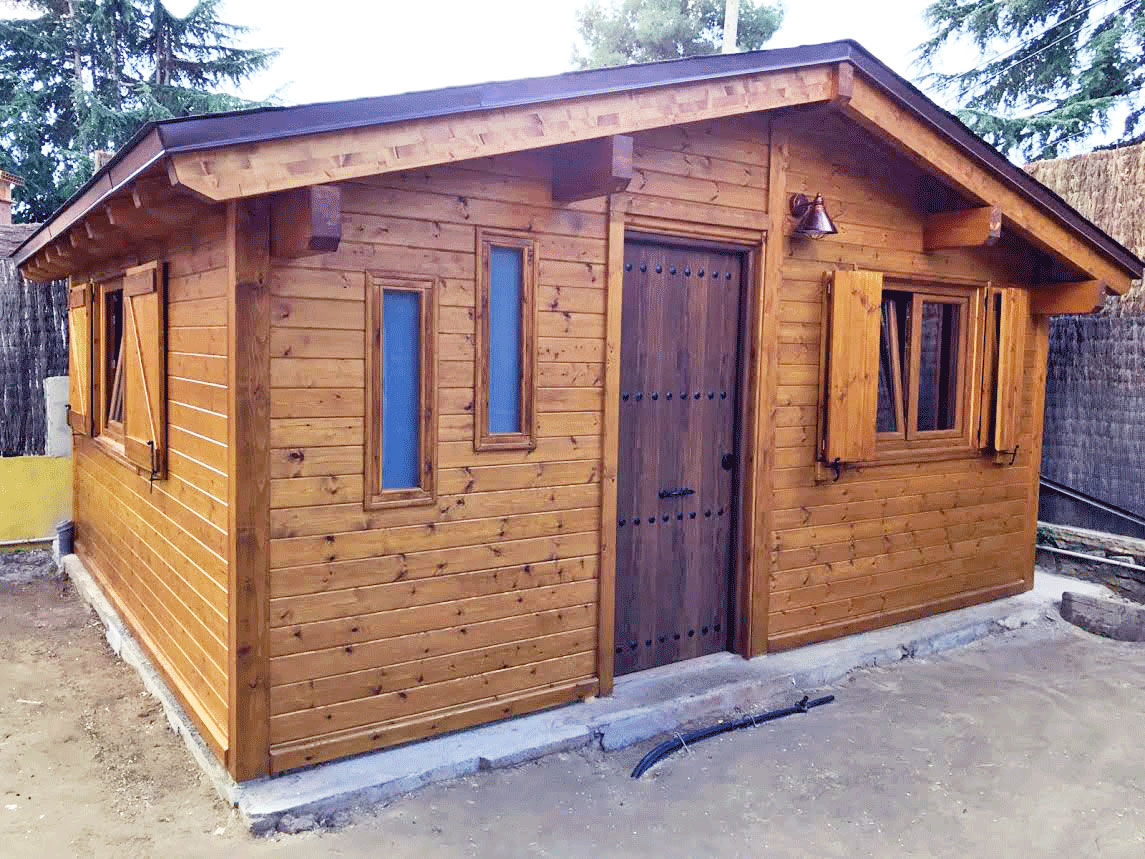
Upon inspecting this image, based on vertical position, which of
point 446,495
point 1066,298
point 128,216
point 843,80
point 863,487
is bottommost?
point 863,487

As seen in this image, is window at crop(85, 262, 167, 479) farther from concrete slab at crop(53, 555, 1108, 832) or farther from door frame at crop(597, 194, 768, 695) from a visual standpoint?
door frame at crop(597, 194, 768, 695)

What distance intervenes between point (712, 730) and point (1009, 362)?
337cm

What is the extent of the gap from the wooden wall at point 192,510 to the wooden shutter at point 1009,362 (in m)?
4.90

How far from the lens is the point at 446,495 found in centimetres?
417

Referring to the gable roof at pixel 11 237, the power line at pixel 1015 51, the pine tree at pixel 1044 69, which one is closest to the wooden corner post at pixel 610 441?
the gable roof at pixel 11 237

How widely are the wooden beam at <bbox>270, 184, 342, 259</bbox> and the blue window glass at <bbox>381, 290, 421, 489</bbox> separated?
0.50 m

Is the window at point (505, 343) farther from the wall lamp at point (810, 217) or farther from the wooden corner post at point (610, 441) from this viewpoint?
the wall lamp at point (810, 217)

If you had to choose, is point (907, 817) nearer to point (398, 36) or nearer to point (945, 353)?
point (945, 353)

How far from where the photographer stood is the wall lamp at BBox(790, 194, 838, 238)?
5094 mm

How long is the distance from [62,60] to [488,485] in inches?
765

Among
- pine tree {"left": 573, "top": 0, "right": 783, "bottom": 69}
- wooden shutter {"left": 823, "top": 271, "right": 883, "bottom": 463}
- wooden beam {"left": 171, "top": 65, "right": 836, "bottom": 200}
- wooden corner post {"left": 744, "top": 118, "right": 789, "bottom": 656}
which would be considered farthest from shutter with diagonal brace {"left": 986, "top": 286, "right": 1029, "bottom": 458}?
pine tree {"left": 573, "top": 0, "right": 783, "bottom": 69}

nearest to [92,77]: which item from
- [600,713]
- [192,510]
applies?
[192,510]

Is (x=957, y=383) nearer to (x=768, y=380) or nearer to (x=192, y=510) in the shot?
(x=768, y=380)

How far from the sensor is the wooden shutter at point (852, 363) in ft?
17.6
